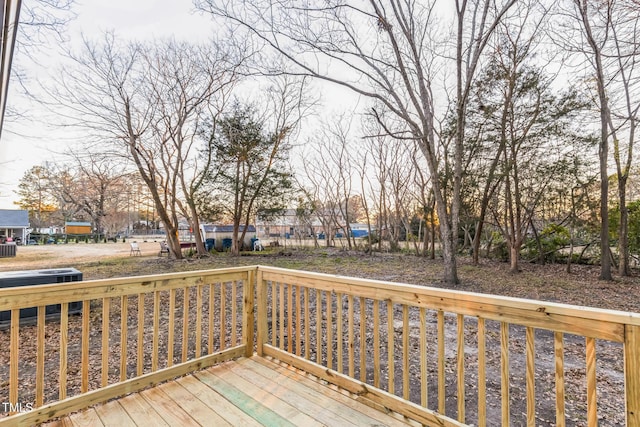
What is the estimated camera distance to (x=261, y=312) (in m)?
2.74

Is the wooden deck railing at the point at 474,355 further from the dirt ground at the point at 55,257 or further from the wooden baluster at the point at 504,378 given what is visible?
the dirt ground at the point at 55,257

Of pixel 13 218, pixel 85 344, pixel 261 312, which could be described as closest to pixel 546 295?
pixel 261 312

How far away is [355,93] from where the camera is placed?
304 inches

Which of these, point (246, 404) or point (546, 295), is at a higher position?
point (246, 404)

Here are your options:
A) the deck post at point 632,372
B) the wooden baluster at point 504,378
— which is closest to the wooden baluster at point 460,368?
the wooden baluster at point 504,378

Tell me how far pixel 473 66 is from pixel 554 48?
2641mm

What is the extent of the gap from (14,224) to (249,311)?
94.7 feet

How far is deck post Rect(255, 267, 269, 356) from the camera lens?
8.95 feet

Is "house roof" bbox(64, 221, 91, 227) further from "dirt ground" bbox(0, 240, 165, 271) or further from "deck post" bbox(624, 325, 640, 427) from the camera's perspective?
"deck post" bbox(624, 325, 640, 427)

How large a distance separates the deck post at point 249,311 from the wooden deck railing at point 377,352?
0.01 metres

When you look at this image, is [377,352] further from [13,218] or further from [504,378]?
[13,218]

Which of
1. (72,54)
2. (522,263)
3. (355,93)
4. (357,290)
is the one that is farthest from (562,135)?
(72,54)

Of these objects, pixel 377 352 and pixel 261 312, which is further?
pixel 261 312

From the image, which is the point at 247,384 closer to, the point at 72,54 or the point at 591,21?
the point at 591,21
